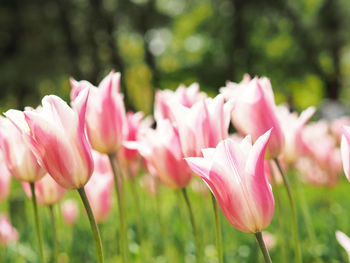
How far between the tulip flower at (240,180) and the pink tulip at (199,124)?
7.5 inches

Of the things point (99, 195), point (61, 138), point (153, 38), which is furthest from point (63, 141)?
point (153, 38)

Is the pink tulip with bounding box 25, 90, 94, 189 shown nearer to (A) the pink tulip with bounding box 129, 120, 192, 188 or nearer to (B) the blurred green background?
(A) the pink tulip with bounding box 129, 120, 192, 188

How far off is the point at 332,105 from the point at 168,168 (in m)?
16.7

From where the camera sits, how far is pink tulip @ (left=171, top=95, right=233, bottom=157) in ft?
3.72

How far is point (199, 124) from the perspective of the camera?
1.13 m

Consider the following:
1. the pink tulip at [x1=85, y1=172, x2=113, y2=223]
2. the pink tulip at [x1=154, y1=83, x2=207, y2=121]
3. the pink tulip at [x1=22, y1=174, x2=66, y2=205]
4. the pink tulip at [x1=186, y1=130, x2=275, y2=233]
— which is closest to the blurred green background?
the pink tulip at [x1=85, y1=172, x2=113, y2=223]

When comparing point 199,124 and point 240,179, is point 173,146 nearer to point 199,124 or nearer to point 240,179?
point 199,124

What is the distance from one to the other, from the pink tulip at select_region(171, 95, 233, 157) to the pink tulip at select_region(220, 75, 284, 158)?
141 mm

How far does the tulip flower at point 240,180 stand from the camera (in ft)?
2.94

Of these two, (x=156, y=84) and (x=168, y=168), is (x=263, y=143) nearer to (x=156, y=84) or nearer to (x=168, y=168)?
(x=168, y=168)

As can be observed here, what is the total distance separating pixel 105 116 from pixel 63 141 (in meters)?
0.38

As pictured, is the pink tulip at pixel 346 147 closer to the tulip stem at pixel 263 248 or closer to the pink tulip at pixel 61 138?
the tulip stem at pixel 263 248

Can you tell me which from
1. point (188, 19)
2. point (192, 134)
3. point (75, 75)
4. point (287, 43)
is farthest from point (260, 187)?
point (188, 19)

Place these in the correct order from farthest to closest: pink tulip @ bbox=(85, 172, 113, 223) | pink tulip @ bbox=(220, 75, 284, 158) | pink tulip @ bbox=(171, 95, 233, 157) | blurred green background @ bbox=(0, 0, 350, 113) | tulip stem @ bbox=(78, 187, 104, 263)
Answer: blurred green background @ bbox=(0, 0, 350, 113)
pink tulip @ bbox=(85, 172, 113, 223)
pink tulip @ bbox=(220, 75, 284, 158)
pink tulip @ bbox=(171, 95, 233, 157)
tulip stem @ bbox=(78, 187, 104, 263)
